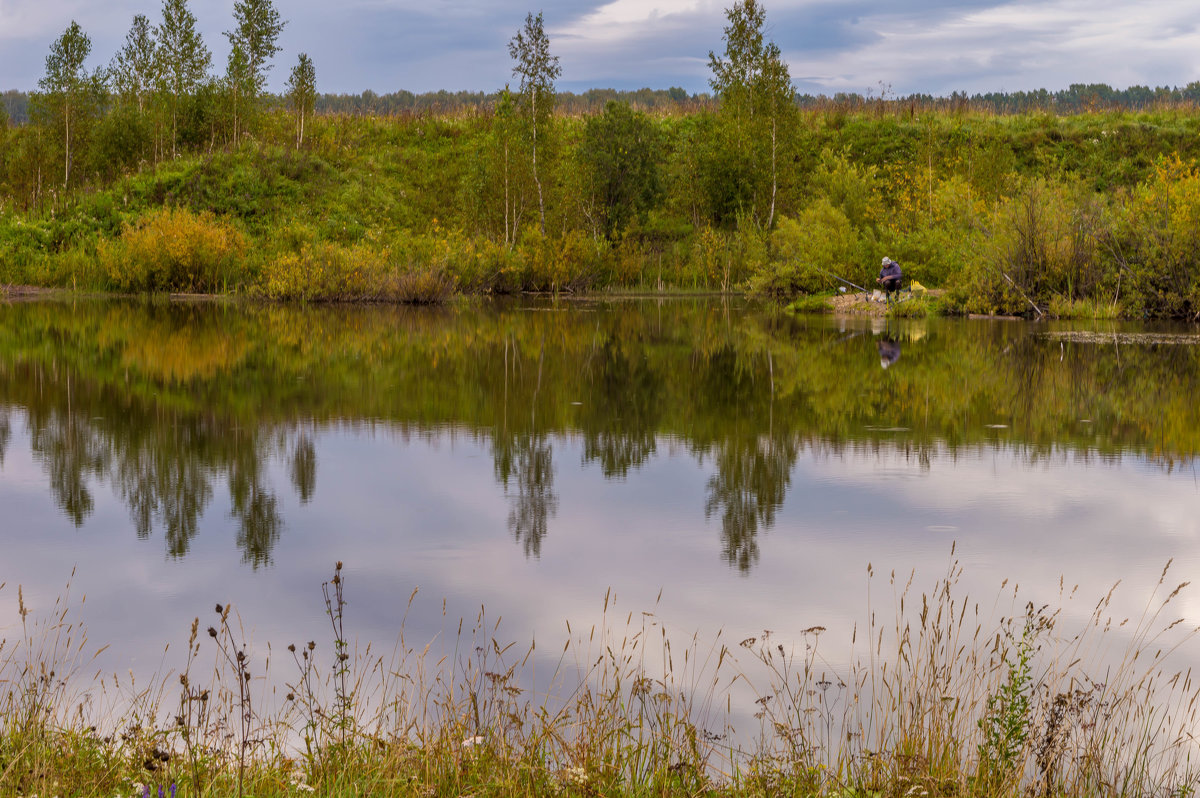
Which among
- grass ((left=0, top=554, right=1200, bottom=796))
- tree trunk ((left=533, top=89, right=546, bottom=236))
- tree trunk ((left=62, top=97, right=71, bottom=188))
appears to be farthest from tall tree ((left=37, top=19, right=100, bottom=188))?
grass ((left=0, top=554, right=1200, bottom=796))

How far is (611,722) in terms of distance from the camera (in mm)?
4410

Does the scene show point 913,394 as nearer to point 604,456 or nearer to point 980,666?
point 604,456

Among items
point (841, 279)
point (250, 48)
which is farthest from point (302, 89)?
point (841, 279)

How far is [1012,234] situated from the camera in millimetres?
28609

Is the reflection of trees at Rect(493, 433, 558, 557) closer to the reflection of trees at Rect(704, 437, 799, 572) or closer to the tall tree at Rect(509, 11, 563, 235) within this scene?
the reflection of trees at Rect(704, 437, 799, 572)

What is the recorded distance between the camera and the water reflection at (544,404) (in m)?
9.07

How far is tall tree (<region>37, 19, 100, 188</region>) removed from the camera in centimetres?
4962

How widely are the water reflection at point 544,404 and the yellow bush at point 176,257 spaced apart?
45.0 feet

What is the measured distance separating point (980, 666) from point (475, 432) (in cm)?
723

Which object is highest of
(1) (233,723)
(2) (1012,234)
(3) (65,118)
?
(3) (65,118)

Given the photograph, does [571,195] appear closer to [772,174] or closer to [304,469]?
[772,174]

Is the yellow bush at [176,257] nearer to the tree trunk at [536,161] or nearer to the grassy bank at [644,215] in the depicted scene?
the grassy bank at [644,215]

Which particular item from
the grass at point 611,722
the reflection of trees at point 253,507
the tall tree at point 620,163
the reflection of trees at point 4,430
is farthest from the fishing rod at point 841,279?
the grass at point 611,722

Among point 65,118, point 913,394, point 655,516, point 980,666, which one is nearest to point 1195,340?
point 913,394
